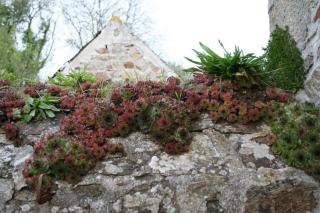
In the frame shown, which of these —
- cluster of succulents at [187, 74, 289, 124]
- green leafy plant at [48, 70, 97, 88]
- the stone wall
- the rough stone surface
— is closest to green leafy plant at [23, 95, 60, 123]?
the rough stone surface

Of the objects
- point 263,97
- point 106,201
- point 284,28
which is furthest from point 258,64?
point 106,201

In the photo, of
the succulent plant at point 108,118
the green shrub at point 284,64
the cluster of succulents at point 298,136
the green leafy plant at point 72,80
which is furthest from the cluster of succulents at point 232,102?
the green leafy plant at point 72,80

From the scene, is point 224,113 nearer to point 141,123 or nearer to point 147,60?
point 141,123

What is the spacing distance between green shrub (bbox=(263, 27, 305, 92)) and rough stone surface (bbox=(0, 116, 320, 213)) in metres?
1.18

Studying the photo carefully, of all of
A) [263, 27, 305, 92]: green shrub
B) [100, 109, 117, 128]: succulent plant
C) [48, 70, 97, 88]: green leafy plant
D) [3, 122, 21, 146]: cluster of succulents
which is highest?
[263, 27, 305, 92]: green shrub

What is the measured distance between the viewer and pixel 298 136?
3.49 metres

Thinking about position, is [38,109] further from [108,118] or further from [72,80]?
[72,80]

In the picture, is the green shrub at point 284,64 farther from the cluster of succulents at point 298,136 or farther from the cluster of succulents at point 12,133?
A: the cluster of succulents at point 12,133

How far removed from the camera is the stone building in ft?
29.8

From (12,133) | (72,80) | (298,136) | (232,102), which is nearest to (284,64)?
(232,102)

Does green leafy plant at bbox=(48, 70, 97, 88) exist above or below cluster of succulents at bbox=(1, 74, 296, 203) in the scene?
above

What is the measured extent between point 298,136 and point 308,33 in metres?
1.41

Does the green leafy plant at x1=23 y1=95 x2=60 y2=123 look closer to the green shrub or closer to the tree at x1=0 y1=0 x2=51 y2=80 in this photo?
the green shrub

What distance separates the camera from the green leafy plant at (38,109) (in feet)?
13.0
